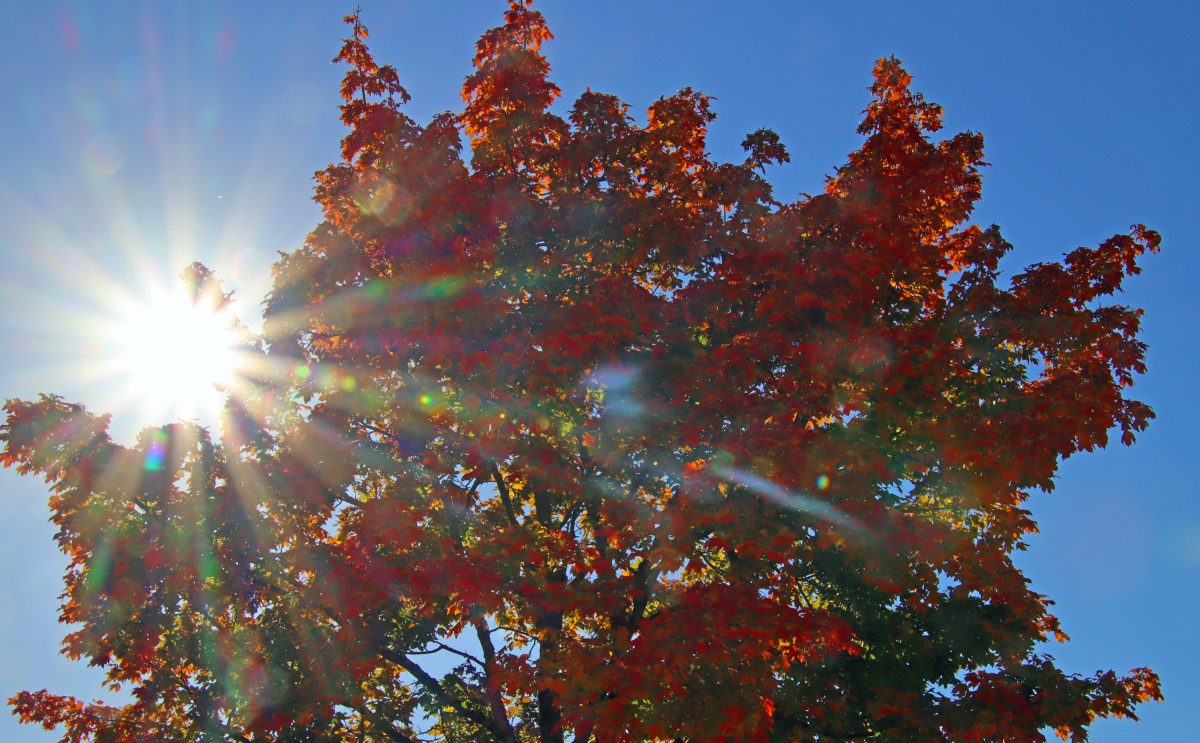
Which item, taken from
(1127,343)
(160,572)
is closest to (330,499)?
(160,572)

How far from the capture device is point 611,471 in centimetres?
1046

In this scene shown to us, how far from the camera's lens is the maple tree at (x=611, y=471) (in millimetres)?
8516

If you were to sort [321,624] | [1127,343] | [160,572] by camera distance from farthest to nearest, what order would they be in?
[321,624], [1127,343], [160,572]

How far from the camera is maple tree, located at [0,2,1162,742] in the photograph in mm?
8516

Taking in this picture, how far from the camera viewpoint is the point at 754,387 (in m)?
9.70

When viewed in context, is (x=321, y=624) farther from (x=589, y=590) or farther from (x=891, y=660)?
(x=891, y=660)

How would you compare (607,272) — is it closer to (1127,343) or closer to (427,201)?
(427,201)

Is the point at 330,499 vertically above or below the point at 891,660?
above

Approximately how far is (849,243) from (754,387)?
2.17m

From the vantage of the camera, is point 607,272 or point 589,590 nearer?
point 589,590

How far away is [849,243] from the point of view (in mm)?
10141

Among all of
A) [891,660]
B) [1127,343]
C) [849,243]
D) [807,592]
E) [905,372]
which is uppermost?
[849,243]

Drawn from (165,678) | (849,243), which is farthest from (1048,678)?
(165,678)

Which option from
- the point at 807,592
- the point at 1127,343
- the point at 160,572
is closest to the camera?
the point at 160,572
